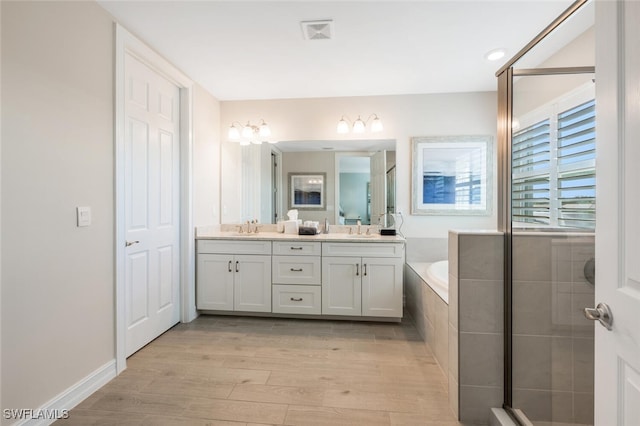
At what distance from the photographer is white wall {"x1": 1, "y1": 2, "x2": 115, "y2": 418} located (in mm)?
1335

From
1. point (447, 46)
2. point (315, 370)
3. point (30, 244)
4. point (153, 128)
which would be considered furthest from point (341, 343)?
point (447, 46)

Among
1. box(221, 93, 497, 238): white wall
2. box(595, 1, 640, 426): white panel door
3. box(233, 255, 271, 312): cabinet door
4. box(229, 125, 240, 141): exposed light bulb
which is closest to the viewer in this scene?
box(595, 1, 640, 426): white panel door

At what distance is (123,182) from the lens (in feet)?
6.59

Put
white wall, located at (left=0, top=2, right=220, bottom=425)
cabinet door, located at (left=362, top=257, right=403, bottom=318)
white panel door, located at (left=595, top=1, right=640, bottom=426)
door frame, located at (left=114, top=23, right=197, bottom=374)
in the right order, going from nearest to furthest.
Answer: white panel door, located at (left=595, top=1, right=640, bottom=426), white wall, located at (left=0, top=2, right=220, bottom=425), door frame, located at (left=114, top=23, right=197, bottom=374), cabinet door, located at (left=362, top=257, right=403, bottom=318)

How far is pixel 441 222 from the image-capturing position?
3.21 meters

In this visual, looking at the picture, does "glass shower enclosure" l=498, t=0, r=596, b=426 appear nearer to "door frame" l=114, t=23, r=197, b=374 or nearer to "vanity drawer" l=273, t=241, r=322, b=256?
"vanity drawer" l=273, t=241, r=322, b=256

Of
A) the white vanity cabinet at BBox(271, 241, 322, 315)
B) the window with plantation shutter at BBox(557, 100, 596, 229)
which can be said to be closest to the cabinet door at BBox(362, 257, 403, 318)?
the white vanity cabinet at BBox(271, 241, 322, 315)

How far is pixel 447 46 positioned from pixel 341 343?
251cm

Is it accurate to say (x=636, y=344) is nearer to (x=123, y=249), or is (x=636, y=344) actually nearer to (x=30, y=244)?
(x=30, y=244)

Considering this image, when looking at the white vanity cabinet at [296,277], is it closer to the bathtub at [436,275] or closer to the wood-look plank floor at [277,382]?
the wood-look plank floor at [277,382]

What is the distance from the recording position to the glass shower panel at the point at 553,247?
125 cm

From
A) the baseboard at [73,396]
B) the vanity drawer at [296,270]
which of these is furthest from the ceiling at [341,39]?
the baseboard at [73,396]

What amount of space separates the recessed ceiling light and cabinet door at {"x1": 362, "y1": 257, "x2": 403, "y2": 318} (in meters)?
1.88

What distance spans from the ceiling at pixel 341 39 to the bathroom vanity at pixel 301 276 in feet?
5.09
